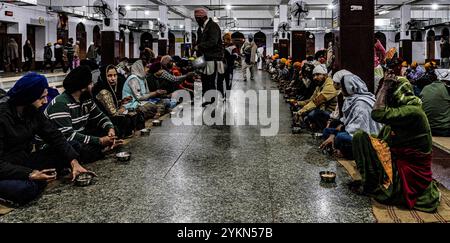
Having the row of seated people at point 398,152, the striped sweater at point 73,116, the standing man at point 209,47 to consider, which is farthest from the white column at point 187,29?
the row of seated people at point 398,152

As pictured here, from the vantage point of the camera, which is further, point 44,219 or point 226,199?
point 226,199

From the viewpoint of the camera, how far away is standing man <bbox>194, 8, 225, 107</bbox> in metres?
6.86

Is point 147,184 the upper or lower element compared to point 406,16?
lower

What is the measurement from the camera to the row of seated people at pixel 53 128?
120 inches

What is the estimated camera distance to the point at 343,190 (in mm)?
3361

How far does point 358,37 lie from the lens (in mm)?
5898

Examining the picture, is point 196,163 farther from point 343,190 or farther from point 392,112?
point 392,112

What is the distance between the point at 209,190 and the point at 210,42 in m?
3.97

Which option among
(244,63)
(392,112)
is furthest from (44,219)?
(244,63)

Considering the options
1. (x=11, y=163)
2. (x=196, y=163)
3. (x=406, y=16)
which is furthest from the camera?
(x=406, y=16)

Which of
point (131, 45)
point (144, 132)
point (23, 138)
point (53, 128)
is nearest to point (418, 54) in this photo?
point (144, 132)

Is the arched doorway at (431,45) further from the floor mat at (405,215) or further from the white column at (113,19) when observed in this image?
the floor mat at (405,215)

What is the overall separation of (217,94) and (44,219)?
5.04 m

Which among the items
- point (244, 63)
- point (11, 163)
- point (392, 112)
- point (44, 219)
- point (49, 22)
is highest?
point (49, 22)
